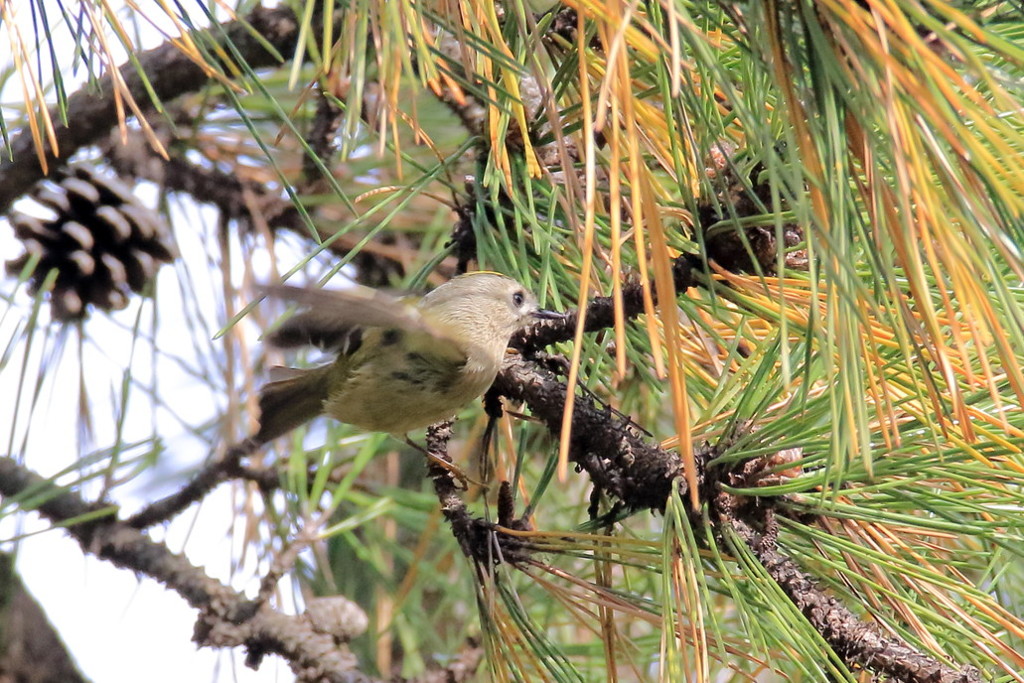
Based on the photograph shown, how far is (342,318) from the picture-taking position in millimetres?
1152

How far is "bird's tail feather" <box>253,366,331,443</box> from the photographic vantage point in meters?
1.52

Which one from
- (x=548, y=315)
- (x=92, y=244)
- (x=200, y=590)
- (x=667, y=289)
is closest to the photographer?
(x=667, y=289)

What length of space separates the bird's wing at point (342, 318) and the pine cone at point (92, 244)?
0.51 meters

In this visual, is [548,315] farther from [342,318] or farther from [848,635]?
[848,635]

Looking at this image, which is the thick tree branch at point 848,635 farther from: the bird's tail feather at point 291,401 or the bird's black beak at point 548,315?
the bird's tail feather at point 291,401

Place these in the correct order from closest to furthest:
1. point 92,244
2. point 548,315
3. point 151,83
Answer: point 548,315, point 151,83, point 92,244

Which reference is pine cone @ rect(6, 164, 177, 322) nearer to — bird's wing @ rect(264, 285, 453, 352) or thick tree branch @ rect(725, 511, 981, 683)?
bird's wing @ rect(264, 285, 453, 352)

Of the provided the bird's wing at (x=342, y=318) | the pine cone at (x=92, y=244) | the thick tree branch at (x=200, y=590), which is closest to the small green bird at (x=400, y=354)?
the bird's wing at (x=342, y=318)

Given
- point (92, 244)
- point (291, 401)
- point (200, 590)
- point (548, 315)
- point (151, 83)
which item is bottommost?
point (200, 590)

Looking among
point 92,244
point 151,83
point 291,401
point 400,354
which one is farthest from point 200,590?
point 151,83

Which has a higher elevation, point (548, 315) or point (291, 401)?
point (548, 315)

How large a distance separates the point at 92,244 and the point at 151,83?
36cm

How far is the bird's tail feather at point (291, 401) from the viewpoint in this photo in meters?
1.52

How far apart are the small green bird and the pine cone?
0.32 meters
